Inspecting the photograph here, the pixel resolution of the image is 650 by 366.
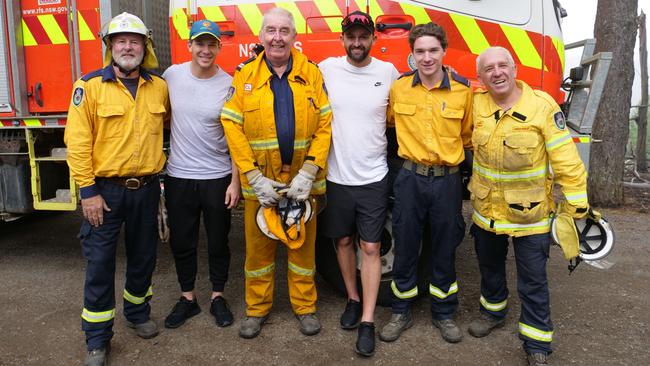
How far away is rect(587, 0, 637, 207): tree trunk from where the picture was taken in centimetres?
680

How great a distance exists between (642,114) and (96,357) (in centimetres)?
1114

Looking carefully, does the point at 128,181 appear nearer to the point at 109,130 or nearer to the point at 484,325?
the point at 109,130

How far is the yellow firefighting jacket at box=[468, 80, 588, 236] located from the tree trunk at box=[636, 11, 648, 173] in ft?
27.6

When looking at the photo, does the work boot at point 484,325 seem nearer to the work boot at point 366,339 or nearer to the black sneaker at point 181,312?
the work boot at point 366,339

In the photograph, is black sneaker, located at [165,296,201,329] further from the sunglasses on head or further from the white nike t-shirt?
the sunglasses on head

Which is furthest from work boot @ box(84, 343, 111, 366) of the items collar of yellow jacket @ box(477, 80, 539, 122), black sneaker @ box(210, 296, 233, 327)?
collar of yellow jacket @ box(477, 80, 539, 122)

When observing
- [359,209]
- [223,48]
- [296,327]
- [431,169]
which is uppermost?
[223,48]

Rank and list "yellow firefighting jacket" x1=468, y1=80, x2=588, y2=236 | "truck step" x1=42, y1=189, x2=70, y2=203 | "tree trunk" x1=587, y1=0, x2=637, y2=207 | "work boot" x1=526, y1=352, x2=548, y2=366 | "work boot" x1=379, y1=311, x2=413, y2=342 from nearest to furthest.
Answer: "yellow firefighting jacket" x1=468, y1=80, x2=588, y2=236 < "work boot" x1=526, y1=352, x2=548, y2=366 < "work boot" x1=379, y1=311, x2=413, y2=342 < "truck step" x1=42, y1=189, x2=70, y2=203 < "tree trunk" x1=587, y1=0, x2=637, y2=207

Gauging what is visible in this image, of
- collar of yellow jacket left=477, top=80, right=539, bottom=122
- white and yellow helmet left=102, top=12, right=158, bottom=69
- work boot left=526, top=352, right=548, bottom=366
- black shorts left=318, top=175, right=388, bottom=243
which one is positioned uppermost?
white and yellow helmet left=102, top=12, right=158, bottom=69

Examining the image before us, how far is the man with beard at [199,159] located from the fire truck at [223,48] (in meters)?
0.44

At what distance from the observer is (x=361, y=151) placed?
3014mm

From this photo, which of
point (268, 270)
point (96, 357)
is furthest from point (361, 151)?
point (96, 357)

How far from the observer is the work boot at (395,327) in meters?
3.11

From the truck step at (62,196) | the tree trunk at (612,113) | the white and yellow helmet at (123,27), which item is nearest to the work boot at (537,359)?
the white and yellow helmet at (123,27)
